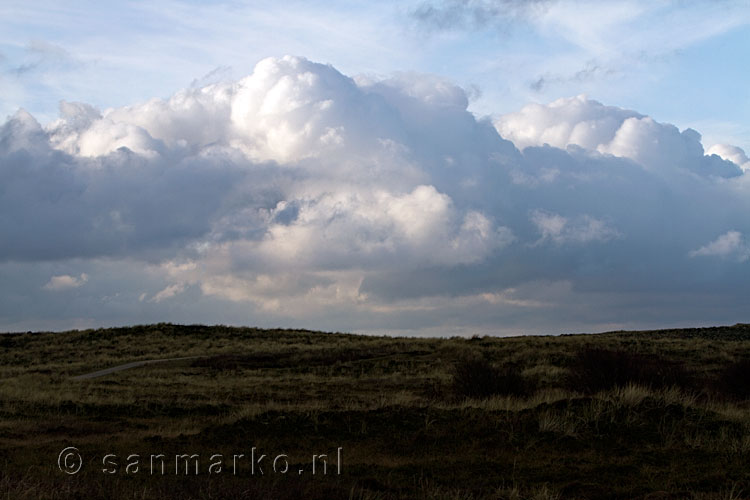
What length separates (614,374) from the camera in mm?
23047

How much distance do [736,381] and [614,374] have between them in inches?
Result: 301

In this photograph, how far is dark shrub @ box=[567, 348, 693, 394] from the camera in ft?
75.7

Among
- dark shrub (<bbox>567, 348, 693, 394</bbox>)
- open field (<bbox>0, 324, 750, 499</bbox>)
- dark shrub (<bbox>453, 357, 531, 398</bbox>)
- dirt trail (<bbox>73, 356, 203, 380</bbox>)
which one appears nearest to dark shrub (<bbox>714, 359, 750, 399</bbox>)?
open field (<bbox>0, 324, 750, 499</bbox>)

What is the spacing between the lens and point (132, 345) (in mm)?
61219

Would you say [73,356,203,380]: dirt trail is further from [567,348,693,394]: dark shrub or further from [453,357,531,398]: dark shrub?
[567,348,693,394]: dark shrub

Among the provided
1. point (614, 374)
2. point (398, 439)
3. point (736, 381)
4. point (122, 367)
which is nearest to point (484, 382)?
point (614, 374)

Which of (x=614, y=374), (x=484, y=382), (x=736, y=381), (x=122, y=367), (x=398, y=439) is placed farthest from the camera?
(x=122, y=367)

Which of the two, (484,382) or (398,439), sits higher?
(484,382)

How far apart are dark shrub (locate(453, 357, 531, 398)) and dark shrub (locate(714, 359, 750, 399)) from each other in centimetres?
859

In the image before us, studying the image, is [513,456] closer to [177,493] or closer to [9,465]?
[177,493]

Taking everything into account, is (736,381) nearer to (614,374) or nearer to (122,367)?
(614,374)

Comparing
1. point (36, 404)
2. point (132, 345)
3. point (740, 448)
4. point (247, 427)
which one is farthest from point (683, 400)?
point (132, 345)

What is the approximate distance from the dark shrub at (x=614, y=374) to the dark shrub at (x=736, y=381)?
3.32 meters

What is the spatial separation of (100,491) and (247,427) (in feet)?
23.4
